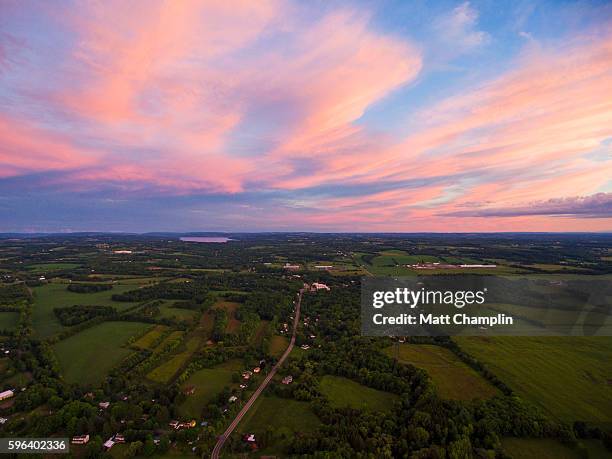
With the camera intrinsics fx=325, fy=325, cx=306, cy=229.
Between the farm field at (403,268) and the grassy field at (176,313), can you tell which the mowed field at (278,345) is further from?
the farm field at (403,268)

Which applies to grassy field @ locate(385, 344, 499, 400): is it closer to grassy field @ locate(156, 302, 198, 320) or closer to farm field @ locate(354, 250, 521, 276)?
grassy field @ locate(156, 302, 198, 320)

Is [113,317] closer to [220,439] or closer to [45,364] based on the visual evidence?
[45,364]

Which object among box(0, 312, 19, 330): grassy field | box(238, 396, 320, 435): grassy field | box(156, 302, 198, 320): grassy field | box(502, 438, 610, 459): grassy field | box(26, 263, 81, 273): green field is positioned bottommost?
box(502, 438, 610, 459): grassy field

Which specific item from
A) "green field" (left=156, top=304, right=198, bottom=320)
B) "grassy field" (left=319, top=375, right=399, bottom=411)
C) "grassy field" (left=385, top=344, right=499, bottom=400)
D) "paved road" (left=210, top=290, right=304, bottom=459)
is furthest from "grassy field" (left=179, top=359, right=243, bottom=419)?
"green field" (left=156, top=304, right=198, bottom=320)

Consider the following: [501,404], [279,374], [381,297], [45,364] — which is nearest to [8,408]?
[45,364]

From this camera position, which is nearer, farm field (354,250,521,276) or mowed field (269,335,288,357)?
mowed field (269,335,288,357)

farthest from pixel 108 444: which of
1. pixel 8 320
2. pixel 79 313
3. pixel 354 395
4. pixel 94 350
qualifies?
pixel 8 320

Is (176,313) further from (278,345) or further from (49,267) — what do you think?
(49,267)
